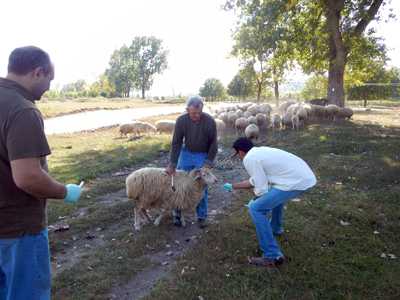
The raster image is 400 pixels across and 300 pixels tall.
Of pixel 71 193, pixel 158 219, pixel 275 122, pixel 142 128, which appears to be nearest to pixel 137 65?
pixel 142 128

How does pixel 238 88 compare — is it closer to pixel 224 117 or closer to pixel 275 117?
pixel 224 117

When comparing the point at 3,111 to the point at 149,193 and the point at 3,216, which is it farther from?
the point at 149,193

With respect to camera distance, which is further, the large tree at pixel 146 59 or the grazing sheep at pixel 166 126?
the large tree at pixel 146 59

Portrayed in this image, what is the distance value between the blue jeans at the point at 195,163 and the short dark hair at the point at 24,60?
15.1 ft

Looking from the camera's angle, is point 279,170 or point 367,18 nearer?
point 279,170

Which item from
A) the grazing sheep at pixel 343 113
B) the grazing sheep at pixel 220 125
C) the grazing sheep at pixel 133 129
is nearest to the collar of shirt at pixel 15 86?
the grazing sheep at pixel 220 125

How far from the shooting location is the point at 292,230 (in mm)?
6844

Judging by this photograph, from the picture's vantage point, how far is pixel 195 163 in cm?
728

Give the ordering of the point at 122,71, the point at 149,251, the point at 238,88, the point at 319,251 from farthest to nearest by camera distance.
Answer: the point at 122,71 < the point at 238,88 < the point at 149,251 < the point at 319,251

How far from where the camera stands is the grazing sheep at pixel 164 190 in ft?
23.6

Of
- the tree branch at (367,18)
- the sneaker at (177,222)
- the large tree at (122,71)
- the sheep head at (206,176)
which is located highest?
the large tree at (122,71)

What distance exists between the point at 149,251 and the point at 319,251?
9.38 feet

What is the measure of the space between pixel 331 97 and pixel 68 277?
2120 centimetres

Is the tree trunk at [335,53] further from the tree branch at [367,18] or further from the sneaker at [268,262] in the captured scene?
the sneaker at [268,262]
